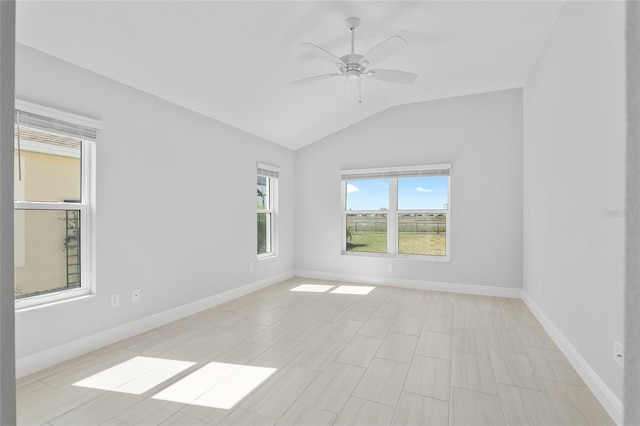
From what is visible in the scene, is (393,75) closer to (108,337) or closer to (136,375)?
(136,375)

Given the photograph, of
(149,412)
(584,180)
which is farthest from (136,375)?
(584,180)

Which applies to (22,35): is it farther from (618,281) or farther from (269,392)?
(618,281)

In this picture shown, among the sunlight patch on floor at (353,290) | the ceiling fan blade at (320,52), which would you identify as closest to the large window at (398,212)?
the sunlight patch on floor at (353,290)

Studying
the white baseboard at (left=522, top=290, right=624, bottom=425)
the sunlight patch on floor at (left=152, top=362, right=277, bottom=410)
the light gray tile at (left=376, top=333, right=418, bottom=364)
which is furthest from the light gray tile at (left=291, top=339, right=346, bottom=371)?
the white baseboard at (left=522, top=290, right=624, bottom=425)

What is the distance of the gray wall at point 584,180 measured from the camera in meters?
1.81

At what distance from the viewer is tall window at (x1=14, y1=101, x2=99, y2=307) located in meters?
2.38

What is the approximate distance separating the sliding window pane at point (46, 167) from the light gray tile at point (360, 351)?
266 cm

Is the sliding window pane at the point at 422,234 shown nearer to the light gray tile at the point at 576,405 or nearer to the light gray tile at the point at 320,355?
the light gray tile at the point at 320,355

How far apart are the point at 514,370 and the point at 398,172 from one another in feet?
10.6

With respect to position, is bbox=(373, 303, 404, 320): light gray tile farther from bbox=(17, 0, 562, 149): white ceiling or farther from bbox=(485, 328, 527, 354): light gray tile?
bbox=(17, 0, 562, 149): white ceiling

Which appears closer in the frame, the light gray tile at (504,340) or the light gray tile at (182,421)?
the light gray tile at (182,421)

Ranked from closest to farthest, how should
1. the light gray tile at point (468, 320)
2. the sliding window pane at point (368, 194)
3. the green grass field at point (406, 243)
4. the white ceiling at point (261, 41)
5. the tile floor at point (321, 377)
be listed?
the tile floor at point (321, 377)
the white ceiling at point (261, 41)
the light gray tile at point (468, 320)
the green grass field at point (406, 243)
the sliding window pane at point (368, 194)

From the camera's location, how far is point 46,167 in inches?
99.9

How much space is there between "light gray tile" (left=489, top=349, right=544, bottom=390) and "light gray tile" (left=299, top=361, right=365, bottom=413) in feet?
3.38
